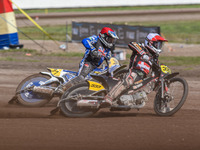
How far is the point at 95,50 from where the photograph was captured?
27.3 feet

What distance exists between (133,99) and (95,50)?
1507mm

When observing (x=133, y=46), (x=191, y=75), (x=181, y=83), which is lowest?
(x=191, y=75)

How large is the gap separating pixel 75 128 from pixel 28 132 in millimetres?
814

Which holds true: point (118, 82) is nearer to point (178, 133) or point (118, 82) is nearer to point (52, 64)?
point (178, 133)

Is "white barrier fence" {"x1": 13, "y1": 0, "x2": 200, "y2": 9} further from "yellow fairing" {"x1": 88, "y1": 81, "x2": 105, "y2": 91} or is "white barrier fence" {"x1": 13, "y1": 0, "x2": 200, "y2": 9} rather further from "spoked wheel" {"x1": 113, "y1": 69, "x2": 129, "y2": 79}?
"yellow fairing" {"x1": 88, "y1": 81, "x2": 105, "y2": 91}

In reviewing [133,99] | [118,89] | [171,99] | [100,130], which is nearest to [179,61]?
[171,99]

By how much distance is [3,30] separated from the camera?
21.9 metres

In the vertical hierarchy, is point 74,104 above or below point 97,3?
below

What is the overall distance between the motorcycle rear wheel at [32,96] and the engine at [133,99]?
1914 millimetres

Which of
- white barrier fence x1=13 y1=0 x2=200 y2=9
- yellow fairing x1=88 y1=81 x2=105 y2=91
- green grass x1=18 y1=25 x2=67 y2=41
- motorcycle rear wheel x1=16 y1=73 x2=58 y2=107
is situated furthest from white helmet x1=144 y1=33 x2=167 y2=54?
white barrier fence x1=13 y1=0 x2=200 y2=9

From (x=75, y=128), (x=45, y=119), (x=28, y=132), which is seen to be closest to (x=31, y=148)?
(x=28, y=132)

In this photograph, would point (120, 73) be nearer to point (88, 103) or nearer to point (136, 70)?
point (136, 70)

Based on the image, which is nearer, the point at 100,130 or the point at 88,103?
the point at 100,130

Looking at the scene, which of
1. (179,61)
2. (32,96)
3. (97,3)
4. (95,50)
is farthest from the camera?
(97,3)
